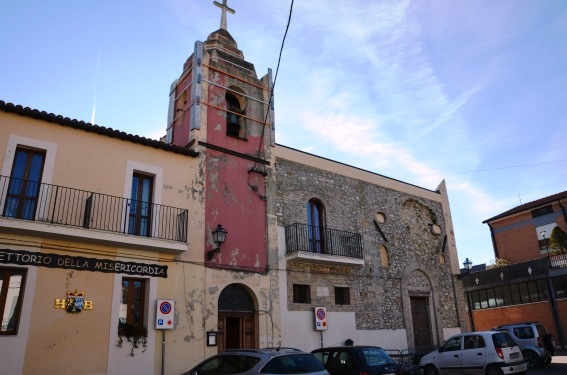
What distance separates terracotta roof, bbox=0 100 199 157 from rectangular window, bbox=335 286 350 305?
23.9 feet

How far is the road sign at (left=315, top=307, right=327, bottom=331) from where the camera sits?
14812 millimetres

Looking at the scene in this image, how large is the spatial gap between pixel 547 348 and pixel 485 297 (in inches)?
613

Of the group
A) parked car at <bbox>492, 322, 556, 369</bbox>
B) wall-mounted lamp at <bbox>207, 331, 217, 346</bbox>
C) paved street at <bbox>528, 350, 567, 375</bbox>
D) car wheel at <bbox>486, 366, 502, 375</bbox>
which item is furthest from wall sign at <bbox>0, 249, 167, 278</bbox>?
paved street at <bbox>528, 350, 567, 375</bbox>

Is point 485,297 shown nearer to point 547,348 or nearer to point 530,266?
point 530,266

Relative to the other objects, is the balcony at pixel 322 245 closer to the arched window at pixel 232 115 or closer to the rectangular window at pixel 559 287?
the arched window at pixel 232 115

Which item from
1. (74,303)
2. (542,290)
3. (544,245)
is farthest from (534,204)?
(74,303)

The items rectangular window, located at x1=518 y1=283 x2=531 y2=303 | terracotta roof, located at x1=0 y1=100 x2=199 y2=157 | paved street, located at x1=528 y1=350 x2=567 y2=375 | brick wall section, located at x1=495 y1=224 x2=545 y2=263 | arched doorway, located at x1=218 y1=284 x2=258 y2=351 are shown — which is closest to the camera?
terracotta roof, located at x1=0 y1=100 x2=199 y2=157

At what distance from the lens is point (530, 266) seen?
27250 millimetres

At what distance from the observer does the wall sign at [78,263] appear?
998cm

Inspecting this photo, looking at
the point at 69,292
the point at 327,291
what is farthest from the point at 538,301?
the point at 69,292

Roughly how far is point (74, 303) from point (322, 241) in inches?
349

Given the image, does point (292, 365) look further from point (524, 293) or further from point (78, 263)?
point (524, 293)

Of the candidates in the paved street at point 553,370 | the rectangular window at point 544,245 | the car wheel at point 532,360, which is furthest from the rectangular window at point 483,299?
the car wheel at point 532,360

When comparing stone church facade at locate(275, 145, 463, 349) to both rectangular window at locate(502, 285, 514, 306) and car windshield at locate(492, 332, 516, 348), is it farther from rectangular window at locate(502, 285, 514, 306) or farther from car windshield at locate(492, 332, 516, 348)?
rectangular window at locate(502, 285, 514, 306)
